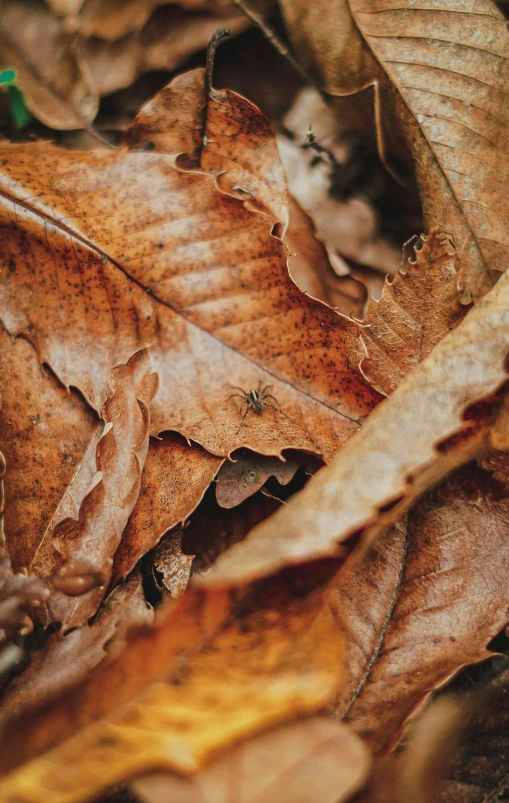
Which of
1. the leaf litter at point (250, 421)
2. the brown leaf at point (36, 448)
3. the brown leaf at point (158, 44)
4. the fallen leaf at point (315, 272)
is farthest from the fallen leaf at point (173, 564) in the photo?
the brown leaf at point (158, 44)

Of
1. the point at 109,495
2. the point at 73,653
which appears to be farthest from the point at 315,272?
the point at 73,653

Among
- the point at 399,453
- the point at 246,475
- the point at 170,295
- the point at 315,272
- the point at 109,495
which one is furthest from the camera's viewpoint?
the point at 315,272

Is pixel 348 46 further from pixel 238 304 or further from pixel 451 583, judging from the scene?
pixel 451 583

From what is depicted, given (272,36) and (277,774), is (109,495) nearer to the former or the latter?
(277,774)

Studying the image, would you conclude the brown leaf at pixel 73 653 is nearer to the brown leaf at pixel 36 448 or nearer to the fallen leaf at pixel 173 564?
the fallen leaf at pixel 173 564

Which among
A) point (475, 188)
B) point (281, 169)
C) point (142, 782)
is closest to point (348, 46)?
point (281, 169)

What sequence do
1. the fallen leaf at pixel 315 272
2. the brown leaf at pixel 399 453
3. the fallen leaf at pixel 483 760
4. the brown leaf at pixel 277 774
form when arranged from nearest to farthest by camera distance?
the brown leaf at pixel 277 774
the brown leaf at pixel 399 453
the fallen leaf at pixel 483 760
the fallen leaf at pixel 315 272
